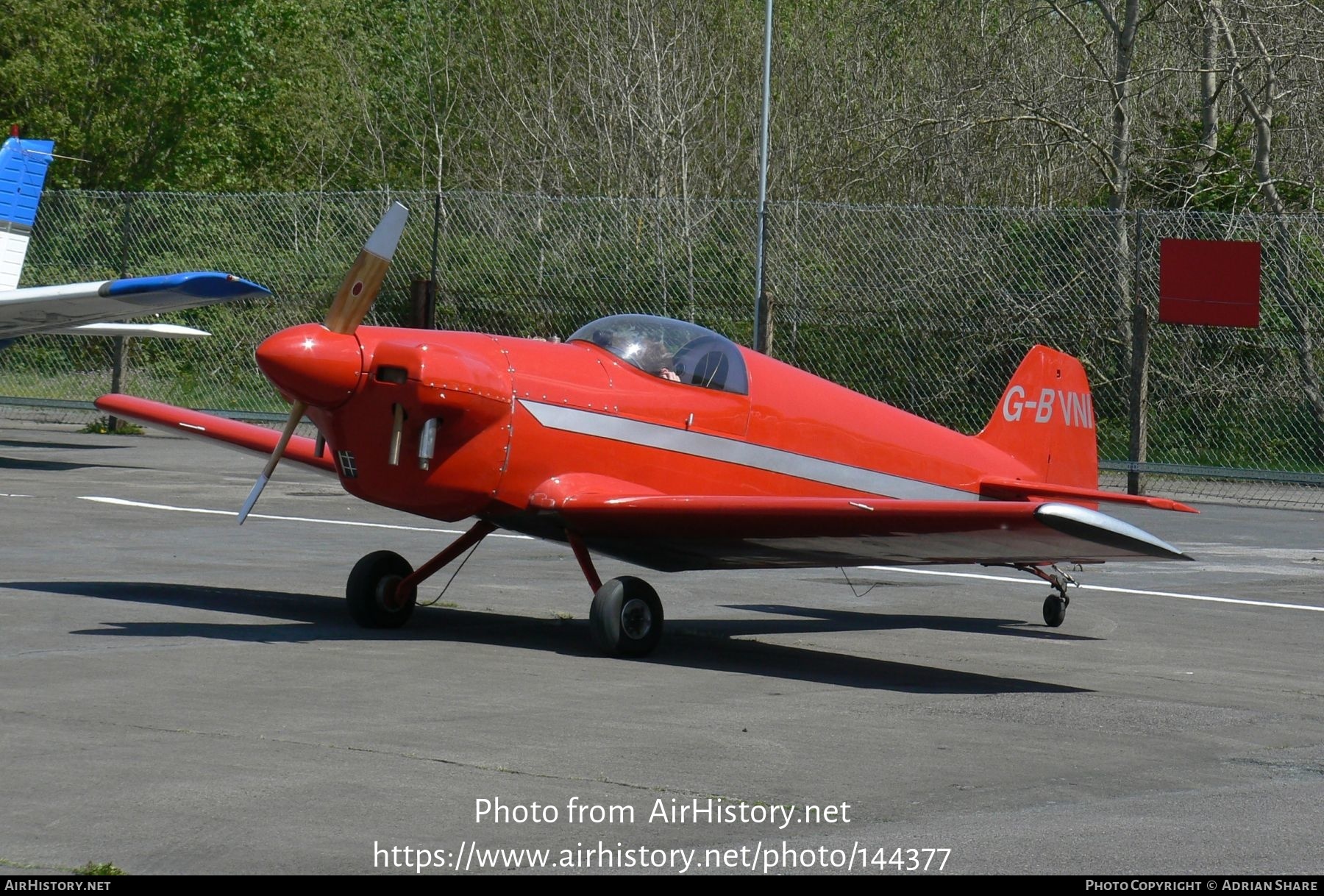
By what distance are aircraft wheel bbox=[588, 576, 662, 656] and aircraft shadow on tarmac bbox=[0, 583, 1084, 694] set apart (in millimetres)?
110

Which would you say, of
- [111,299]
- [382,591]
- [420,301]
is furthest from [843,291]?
[382,591]

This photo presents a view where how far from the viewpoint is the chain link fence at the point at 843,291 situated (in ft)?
60.1

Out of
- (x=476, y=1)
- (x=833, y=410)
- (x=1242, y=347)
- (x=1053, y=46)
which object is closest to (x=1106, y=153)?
(x=1242, y=347)

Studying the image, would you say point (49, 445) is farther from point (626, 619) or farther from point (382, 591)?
point (626, 619)

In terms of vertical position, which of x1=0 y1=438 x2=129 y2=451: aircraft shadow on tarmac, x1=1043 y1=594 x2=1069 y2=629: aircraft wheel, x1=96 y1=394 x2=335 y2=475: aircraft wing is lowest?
x1=1043 y1=594 x2=1069 y2=629: aircraft wheel

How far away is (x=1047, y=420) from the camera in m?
11.1

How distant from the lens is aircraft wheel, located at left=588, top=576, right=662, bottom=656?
8367mm

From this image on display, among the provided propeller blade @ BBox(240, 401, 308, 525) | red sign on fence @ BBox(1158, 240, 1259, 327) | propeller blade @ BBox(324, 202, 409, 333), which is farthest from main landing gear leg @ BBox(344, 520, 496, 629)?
red sign on fence @ BBox(1158, 240, 1259, 327)

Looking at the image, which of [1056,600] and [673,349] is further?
[1056,600]

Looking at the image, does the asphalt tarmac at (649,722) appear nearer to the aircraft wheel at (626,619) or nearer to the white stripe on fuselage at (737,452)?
the aircraft wheel at (626,619)

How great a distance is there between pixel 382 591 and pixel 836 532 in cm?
272

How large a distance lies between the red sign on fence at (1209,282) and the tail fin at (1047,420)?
7.68m

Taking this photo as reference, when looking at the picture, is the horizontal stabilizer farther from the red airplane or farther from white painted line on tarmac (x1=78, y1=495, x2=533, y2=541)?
white painted line on tarmac (x1=78, y1=495, x2=533, y2=541)

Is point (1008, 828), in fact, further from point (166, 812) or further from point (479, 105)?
point (479, 105)
